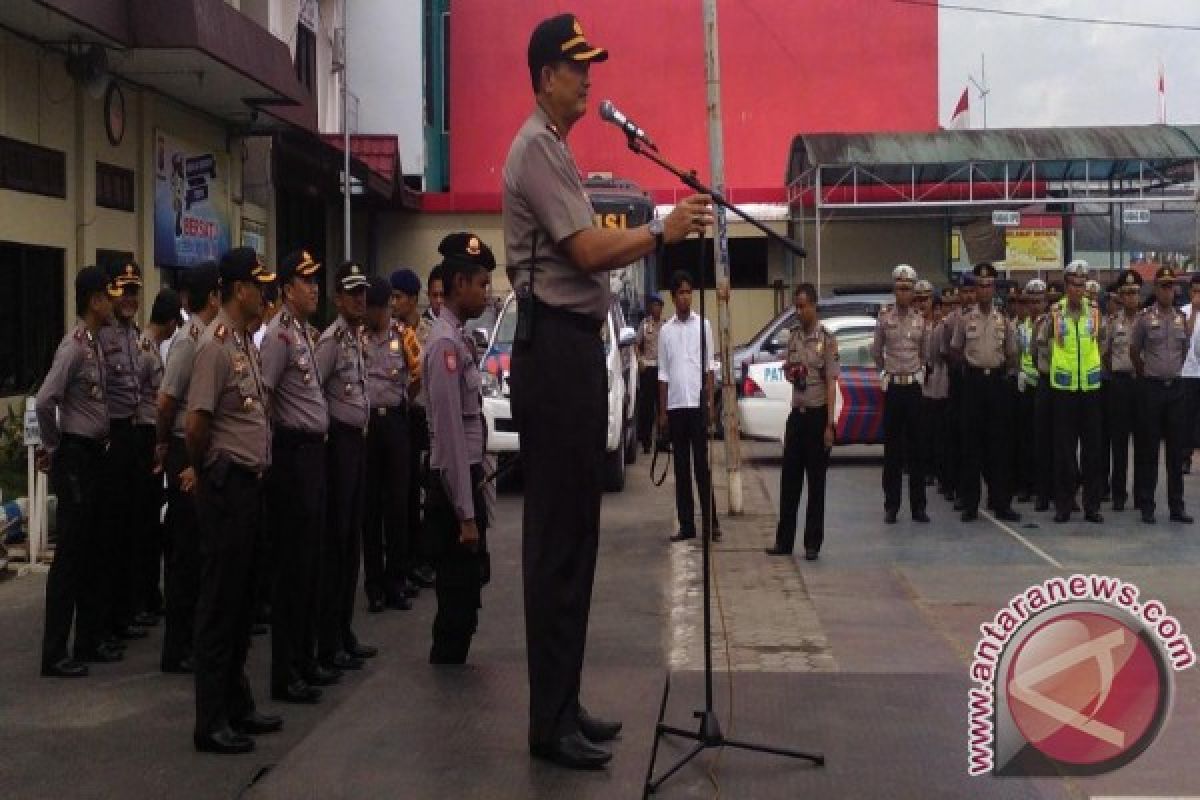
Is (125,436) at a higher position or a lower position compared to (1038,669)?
higher

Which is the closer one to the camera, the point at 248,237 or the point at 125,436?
the point at 125,436

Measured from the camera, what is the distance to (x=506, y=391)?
53.0ft

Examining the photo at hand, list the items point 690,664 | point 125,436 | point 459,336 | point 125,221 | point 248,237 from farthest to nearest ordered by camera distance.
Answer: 1. point 248,237
2. point 125,221
3. point 125,436
4. point 690,664
5. point 459,336

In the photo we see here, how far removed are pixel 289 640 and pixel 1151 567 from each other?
263 inches

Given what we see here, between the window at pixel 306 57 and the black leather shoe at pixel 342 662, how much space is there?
787 inches

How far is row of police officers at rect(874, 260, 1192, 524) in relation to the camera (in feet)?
46.3

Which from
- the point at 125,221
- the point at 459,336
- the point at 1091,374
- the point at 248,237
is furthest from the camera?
the point at 248,237

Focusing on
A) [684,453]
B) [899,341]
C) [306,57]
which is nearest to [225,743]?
[684,453]

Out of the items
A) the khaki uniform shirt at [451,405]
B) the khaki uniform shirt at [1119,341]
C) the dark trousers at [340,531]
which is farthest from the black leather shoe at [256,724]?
the khaki uniform shirt at [1119,341]

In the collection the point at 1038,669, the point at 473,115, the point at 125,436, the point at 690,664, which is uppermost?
the point at 473,115

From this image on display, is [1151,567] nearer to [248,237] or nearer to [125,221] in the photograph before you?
[125,221]

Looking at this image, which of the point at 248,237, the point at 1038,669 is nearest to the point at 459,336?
the point at 1038,669

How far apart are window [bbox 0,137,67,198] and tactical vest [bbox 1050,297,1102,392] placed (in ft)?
32.6

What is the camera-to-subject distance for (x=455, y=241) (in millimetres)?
8109
